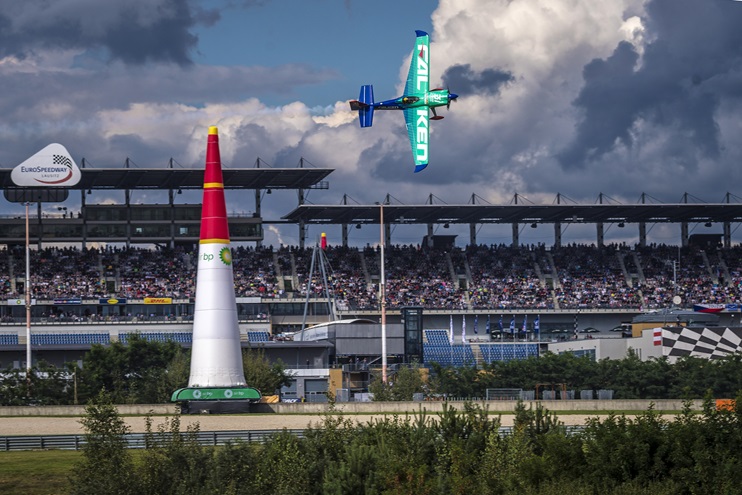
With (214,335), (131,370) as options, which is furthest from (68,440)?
(131,370)

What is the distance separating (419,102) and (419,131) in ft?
6.18

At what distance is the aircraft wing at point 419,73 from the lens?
79312 millimetres

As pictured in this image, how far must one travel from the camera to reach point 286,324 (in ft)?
408

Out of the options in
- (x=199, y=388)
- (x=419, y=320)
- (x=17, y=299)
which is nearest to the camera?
(x=199, y=388)

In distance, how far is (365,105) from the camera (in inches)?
3260

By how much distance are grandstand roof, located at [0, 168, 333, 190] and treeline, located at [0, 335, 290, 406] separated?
26534 mm

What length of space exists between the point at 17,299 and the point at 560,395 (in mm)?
56726

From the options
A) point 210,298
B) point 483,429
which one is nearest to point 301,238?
point 210,298

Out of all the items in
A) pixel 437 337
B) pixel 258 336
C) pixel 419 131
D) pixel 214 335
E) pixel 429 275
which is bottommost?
pixel 437 337

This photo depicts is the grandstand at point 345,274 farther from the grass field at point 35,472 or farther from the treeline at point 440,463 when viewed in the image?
the treeline at point 440,463

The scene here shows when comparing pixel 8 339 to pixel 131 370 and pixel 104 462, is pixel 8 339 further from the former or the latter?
pixel 104 462

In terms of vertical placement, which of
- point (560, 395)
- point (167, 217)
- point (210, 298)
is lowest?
point (560, 395)

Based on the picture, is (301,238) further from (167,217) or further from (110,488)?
(110,488)

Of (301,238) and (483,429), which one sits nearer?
(483,429)
